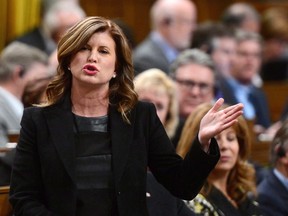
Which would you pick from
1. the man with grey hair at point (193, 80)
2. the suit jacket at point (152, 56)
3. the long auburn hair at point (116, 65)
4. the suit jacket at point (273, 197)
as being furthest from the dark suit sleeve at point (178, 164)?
the suit jacket at point (152, 56)

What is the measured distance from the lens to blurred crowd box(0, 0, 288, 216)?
12.9 feet

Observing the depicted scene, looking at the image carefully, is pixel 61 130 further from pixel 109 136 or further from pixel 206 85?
pixel 206 85

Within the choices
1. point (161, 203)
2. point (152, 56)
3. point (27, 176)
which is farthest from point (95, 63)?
point (152, 56)

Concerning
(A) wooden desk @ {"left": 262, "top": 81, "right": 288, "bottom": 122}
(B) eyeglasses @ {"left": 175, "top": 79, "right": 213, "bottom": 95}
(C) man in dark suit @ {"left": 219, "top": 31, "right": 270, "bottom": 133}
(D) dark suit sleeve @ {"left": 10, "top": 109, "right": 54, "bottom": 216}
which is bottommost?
(A) wooden desk @ {"left": 262, "top": 81, "right": 288, "bottom": 122}

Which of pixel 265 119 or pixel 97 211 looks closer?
pixel 97 211

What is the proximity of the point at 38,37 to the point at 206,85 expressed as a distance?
179 centimetres

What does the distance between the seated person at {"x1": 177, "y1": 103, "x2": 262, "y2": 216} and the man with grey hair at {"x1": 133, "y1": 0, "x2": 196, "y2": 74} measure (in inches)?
102

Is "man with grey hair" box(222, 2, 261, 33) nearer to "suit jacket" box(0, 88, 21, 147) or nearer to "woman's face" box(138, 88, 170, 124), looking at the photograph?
"woman's face" box(138, 88, 170, 124)

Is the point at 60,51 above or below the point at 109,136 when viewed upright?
above

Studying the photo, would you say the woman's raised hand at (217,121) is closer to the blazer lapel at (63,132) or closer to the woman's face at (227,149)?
the blazer lapel at (63,132)

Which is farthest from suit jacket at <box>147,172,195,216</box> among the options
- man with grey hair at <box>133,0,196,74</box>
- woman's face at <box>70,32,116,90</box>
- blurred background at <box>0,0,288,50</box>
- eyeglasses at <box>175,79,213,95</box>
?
blurred background at <box>0,0,288,50</box>

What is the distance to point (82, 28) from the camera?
2.81 m

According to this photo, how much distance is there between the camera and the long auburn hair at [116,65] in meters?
2.81

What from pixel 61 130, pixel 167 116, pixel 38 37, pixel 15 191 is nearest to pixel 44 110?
pixel 61 130
